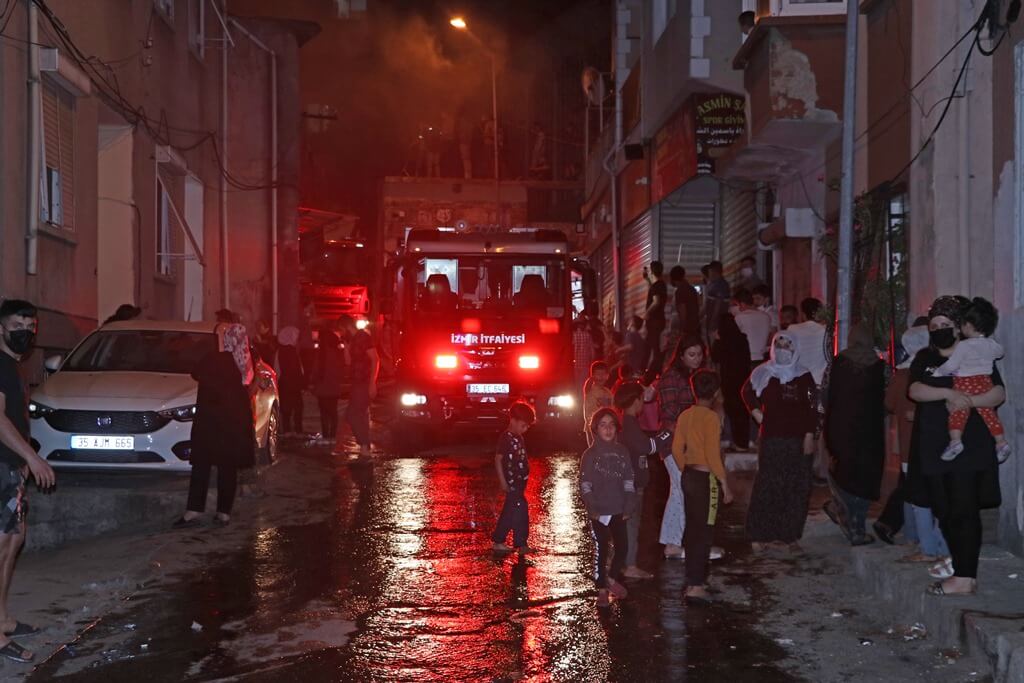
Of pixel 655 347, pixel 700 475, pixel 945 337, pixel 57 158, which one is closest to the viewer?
pixel 945 337

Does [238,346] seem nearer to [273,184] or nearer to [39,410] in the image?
[39,410]

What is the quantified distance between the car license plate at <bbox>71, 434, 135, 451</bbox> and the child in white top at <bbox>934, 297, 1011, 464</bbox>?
761 centimetres

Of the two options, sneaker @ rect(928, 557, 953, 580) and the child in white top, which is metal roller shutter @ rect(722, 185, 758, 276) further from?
the child in white top

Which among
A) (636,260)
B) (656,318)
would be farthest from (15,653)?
(636,260)

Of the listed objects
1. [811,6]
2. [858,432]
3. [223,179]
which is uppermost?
[811,6]

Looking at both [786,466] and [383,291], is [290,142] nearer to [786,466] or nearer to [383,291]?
[383,291]

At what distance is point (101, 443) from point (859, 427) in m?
6.85

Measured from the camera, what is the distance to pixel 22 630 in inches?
298

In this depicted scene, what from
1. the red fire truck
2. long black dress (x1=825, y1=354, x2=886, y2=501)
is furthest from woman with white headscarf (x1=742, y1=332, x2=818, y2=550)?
the red fire truck

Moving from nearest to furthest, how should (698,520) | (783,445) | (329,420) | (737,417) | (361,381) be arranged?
(698,520)
(783,445)
(737,417)
(361,381)
(329,420)

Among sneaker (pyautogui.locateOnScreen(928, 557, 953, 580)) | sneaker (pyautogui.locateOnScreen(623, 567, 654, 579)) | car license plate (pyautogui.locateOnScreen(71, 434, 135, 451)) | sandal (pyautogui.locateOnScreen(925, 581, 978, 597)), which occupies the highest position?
car license plate (pyautogui.locateOnScreen(71, 434, 135, 451))

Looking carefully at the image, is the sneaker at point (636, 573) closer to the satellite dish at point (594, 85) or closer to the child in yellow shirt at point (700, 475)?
the child in yellow shirt at point (700, 475)

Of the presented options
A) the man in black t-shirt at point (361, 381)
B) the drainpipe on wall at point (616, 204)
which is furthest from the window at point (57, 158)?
the drainpipe on wall at point (616, 204)

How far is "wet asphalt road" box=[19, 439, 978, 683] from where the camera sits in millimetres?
6840
